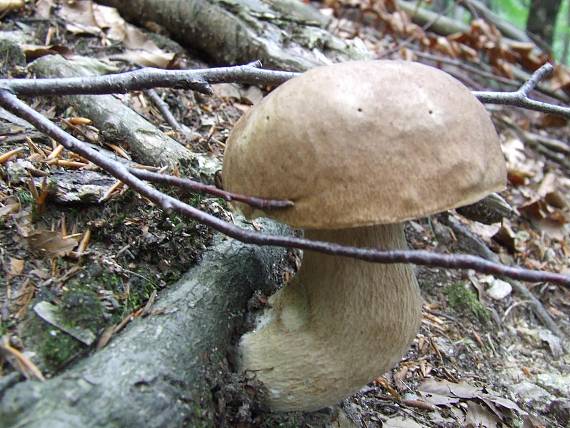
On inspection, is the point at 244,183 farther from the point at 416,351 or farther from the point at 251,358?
the point at 416,351

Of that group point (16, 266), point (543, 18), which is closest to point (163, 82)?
point (16, 266)

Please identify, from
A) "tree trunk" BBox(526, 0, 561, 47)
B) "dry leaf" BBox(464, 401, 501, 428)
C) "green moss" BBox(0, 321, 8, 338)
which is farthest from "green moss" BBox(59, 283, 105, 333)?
"tree trunk" BBox(526, 0, 561, 47)

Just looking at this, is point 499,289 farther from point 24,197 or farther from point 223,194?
point 24,197

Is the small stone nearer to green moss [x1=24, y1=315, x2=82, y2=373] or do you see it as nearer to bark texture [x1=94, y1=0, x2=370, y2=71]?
bark texture [x1=94, y1=0, x2=370, y2=71]

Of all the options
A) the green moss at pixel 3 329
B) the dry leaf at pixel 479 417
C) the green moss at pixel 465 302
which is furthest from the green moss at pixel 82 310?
the green moss at pixel 465 302

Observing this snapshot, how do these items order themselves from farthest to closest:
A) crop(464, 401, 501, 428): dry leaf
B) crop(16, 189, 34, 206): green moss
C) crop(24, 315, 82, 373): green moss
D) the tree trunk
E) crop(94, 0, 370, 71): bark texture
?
the tree trunk, crop(94, 0, 370, 71): bark texture, crop(464, 401, 501, 428): dry leaf, crop(16, 189, 34, 206): green moss, crop(24, 315, 82, 373): green moss
